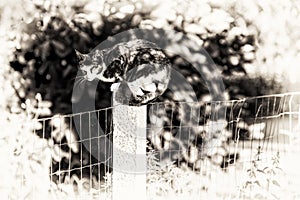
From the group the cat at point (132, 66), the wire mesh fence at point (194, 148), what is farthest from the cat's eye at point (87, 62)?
the wire mesh fence at point (194, 148)

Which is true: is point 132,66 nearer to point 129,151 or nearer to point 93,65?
point 93,65

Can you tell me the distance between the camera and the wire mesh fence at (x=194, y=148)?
3.52ft

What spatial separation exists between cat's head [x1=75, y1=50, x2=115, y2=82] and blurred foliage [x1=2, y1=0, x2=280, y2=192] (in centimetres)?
1

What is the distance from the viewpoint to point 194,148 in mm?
1098

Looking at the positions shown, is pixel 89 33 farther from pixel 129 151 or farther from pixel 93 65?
pixel 129 151

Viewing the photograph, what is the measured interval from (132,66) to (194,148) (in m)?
0.24

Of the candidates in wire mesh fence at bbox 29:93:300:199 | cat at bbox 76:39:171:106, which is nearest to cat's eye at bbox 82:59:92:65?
cat at bbox 76:39:171:106

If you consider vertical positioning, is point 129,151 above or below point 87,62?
below

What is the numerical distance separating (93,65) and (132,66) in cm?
9

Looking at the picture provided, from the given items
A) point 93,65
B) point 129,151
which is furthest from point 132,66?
point 129,151

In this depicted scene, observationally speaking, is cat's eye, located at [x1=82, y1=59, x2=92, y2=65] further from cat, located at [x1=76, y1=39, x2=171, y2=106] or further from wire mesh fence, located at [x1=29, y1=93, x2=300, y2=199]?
wire mesh fence, located at [x1=29, y1=93, x2=300, y2=199]

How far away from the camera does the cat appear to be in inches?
40.5

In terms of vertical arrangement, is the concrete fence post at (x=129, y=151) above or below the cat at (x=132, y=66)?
below

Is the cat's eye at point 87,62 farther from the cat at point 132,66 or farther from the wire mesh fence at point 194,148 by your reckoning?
the wire mesh fence at point 194,148
